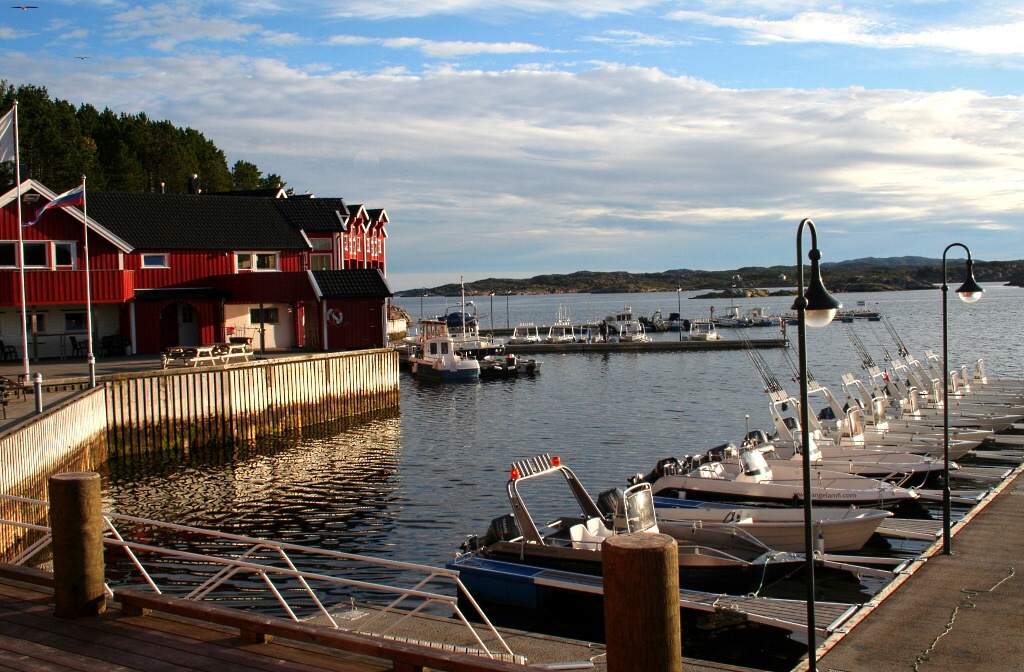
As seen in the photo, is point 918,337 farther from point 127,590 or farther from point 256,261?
point 127,590

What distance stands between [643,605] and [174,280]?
129 feet

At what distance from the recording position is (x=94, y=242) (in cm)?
3728

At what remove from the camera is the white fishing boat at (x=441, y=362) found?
58188 millimetres

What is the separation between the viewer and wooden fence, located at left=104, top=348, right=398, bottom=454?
92.0 ft

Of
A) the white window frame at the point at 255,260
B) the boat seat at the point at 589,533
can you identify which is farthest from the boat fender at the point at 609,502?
the white window frame at the point at 255,260

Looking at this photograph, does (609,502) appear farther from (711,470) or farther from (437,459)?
(437,459)

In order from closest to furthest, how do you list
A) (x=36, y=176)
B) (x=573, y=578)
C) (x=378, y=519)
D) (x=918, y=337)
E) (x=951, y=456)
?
(x=573, y=578)
(x=378, y=519)
(x=951, y=456)
(x=36, y=176)
(x=918, y=337)

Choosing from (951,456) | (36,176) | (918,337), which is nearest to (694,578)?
(951,456)

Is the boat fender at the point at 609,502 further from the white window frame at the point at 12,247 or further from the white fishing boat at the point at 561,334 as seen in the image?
the white fishing boat at the point at 561,334

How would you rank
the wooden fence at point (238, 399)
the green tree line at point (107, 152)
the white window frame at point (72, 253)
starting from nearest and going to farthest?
1. the wooden fence at point (238, 399)
2. the white window frame at point (72, 253)
3. the green tree line at point (107, 152)

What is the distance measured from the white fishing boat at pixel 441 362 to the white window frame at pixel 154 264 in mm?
21991

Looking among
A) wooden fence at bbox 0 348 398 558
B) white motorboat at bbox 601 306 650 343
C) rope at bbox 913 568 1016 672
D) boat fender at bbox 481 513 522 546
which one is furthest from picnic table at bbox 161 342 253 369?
white motorboat at bbox 601 306 650 343

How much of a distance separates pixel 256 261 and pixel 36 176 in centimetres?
3379

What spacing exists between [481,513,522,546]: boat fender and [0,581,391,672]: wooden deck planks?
9.87m
